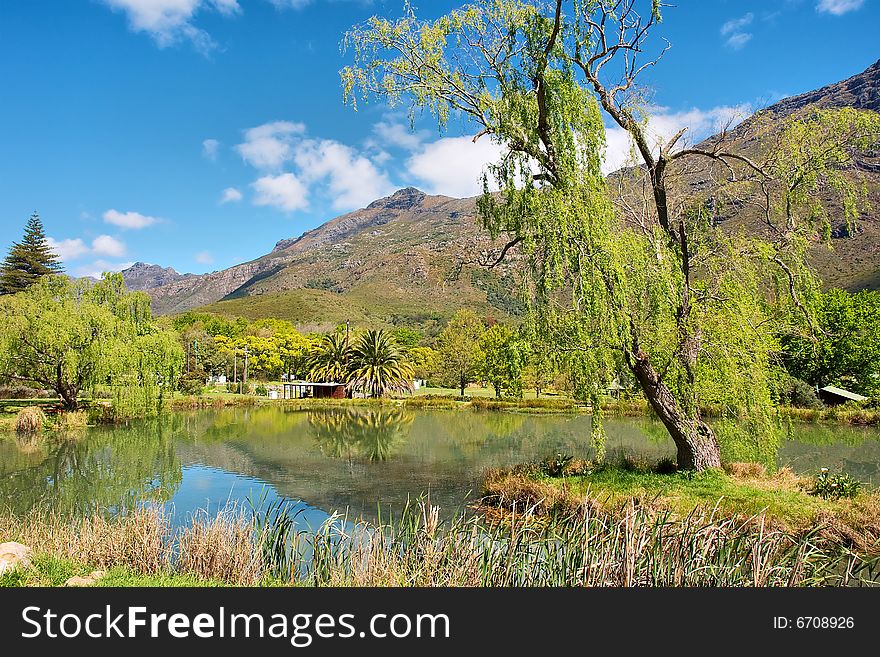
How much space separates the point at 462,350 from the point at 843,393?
2569 centimetres

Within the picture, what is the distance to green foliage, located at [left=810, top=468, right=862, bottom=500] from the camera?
32.0 feet

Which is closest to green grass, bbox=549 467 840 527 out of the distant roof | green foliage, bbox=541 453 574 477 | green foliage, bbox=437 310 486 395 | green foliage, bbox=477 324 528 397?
green foliage, bbox=541 453 574 477

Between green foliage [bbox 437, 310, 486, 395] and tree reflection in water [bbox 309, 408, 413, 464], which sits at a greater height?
green foliage [bbox 437, 310, 486, 395]

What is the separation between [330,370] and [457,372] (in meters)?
11.2

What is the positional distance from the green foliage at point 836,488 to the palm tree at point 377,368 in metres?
37.5

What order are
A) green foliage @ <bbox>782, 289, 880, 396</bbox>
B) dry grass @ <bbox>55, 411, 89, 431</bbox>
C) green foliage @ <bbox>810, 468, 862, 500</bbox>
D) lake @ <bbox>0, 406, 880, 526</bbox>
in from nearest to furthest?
green foliage @ <bbox>810, 468, 862, 500</bbox> → lake @ <bbox>0, 406, 880, 526</bbox> → dry grass @ <bbox>55, 411, 89, 431</bbox> → green foliage @ <bbox>782, 289, 880, 396</bbox>

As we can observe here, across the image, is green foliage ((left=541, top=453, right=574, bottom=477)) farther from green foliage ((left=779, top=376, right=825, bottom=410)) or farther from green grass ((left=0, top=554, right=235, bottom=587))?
green foliage ((left=779, top=376, right=825, bottom=410))

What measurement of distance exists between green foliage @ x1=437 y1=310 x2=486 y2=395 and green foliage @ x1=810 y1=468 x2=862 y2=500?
35.5m

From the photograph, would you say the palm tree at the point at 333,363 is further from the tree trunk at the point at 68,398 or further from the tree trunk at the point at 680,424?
the tree trunk at the point at 680,424

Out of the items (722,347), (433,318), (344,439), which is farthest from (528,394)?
(433,318)

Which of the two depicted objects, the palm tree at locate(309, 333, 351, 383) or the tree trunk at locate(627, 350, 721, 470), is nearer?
the tree trunk at locate(627, 350, 721, 470)

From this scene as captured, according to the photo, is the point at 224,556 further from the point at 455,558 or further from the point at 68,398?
the point at 68,398

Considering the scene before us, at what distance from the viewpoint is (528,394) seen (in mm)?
48562

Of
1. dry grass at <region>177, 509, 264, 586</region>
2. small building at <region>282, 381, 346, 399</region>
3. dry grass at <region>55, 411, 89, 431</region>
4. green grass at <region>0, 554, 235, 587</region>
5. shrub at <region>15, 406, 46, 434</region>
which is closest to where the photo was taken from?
green grass at <region>0, 554, 235, 587</region>
